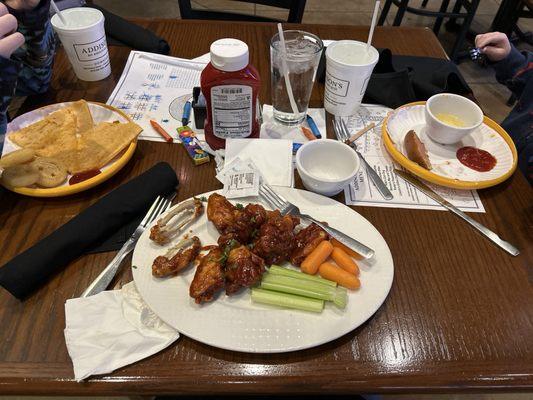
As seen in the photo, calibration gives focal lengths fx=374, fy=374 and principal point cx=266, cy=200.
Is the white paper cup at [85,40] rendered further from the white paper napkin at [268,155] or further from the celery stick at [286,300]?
the celery stick at [286,300]

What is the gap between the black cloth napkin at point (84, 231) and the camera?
655 mm

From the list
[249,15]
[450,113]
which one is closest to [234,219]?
[450,113]

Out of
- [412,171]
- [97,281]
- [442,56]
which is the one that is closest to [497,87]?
[442,56]

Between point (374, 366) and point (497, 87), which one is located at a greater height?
point (374, 366)

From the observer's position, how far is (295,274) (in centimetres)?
69

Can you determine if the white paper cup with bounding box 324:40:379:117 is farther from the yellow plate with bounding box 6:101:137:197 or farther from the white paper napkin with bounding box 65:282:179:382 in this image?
the white paper napkin with bounding box 65:282:179:382

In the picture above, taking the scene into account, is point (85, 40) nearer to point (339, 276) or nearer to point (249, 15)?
point (249, 15)

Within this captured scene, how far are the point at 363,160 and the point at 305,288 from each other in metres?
0.44

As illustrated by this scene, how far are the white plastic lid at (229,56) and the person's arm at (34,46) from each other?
22.2 inches

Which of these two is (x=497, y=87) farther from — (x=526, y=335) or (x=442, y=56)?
(x=526, y=335)

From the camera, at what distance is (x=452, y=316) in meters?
0.68

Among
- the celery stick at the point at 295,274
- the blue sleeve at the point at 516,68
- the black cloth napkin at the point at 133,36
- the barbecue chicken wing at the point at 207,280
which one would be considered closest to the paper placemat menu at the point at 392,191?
the celery stick at the point at 295,274

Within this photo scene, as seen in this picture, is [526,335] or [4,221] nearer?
[526,335]

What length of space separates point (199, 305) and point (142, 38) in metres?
1.00
